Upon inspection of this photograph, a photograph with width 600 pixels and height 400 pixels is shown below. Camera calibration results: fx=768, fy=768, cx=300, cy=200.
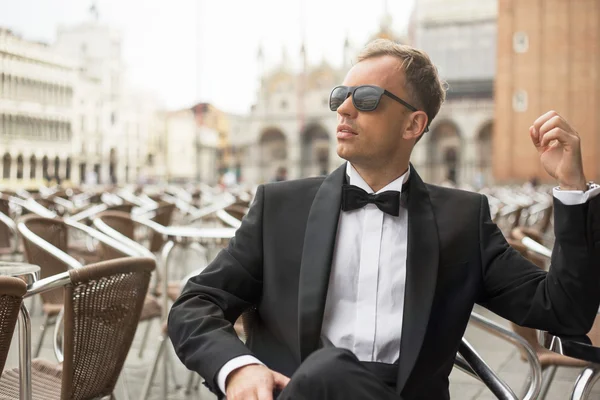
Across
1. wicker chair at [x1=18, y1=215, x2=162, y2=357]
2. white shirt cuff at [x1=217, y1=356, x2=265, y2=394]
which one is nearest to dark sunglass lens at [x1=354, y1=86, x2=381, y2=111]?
white shirt cuff at [x1=217, y1=356, x2=265, y2=394]

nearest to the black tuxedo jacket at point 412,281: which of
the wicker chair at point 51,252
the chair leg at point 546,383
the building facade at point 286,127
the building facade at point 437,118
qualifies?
the wicker chair at point 51,252

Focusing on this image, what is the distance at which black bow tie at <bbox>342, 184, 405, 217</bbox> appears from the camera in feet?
5.34

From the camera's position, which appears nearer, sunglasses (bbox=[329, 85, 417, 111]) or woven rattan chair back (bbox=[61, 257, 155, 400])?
sunglasses (bbox=[329, 85, 417, 111])

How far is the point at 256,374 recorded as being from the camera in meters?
1.39

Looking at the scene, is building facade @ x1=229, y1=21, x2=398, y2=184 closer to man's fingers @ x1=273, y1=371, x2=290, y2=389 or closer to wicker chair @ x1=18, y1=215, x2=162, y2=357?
wicker chair @ x1=18, y1=215, x2=162, y2=357

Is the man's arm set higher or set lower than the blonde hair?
lower

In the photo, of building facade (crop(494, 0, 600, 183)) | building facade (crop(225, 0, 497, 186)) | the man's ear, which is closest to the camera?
the man's ear

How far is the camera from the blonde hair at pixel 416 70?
1675 millimetres

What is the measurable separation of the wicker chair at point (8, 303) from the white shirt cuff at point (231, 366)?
1.51 ft

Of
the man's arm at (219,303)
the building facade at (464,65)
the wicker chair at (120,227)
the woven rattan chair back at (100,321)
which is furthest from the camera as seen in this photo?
the building facade at (464,65)

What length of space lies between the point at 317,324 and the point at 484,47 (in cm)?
5048

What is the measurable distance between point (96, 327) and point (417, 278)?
2.88ft

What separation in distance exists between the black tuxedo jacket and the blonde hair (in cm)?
18

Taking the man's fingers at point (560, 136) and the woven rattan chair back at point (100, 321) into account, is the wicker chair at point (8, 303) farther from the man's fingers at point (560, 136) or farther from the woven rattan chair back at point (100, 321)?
the man's fingers at point (560, 136)
